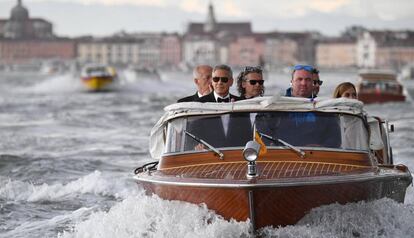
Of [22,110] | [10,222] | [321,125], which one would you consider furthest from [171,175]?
[22,110]

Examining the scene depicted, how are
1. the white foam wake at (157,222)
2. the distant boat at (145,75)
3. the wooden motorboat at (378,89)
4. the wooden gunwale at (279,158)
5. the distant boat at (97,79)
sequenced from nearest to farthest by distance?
the white foam wake at (157,222), the wooden gunwale at (279,158), the wooden motorboat at (378,89), the distant boat at (97,79), the distant boat at (145,75)

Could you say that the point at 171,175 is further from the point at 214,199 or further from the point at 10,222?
the point at 10,222

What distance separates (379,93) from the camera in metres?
44.7

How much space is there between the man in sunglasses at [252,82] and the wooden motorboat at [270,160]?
586mm

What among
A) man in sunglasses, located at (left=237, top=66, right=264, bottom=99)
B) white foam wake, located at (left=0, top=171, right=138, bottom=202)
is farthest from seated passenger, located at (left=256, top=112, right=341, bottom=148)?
white foam wake, located at (left=0, top=171, right=138, bottom=202)

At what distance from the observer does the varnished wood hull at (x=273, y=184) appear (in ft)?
30.9

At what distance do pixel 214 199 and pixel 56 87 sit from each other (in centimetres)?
7177

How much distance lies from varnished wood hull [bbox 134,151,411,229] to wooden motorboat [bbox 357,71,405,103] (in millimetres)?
34043

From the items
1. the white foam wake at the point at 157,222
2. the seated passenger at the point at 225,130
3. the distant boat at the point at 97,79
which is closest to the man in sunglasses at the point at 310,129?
the seated passenger at the point at 225,130

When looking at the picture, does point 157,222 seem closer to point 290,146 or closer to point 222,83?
point 290,146

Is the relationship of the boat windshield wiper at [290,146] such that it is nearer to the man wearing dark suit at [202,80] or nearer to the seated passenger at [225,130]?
the seated passenger at [225,130]

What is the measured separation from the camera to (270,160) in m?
10.1

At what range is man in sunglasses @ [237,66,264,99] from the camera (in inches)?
431

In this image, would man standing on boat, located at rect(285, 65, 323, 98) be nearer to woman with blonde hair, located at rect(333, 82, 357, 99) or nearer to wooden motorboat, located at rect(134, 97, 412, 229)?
wooden motorboat, located at rect(134, 97, 412, 229)
